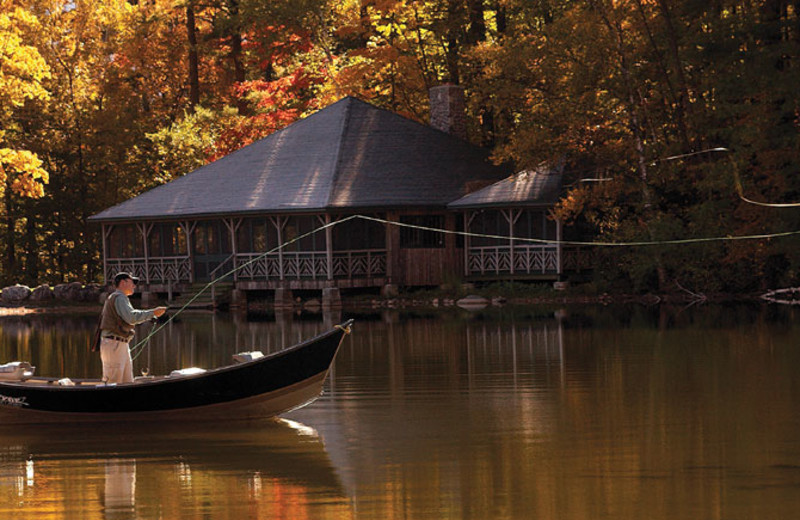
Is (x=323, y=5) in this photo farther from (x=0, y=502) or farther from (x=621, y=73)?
(x=0, y=502)

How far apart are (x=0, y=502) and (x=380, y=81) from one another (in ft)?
159

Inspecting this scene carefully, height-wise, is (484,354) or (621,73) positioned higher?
(621,73)

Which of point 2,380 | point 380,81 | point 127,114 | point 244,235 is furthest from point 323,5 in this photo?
point 2,380

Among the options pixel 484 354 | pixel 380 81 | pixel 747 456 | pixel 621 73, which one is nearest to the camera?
pixel 747 456

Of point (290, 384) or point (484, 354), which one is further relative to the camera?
point (484, 354)

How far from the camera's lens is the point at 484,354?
26922mm

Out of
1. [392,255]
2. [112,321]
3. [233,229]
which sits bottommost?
[112,321]

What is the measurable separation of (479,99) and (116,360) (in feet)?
111

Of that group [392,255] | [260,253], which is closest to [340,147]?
[392,255]

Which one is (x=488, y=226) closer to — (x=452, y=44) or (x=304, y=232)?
(x=304, y=232)

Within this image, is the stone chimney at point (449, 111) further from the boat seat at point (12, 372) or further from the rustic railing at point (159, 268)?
the boat seat at point (12, 372)

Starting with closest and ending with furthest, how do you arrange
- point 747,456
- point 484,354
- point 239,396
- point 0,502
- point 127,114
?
point 0,502
point 747,456
point 239,396
point 484,354
point 127,114

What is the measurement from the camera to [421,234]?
4988cm

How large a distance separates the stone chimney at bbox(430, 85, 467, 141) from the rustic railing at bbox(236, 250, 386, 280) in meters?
7.83
